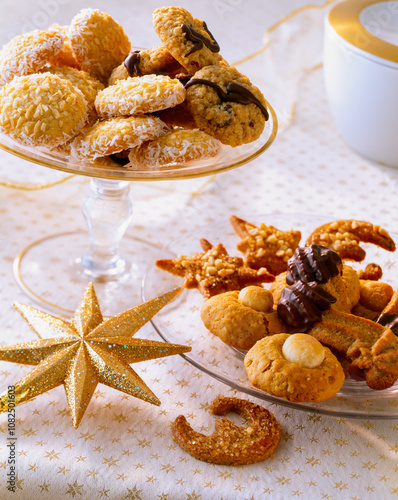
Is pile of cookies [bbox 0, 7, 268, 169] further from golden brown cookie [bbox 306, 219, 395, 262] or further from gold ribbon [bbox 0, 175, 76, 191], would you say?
gold ribbon [bbox 0, 175, 76, 191]

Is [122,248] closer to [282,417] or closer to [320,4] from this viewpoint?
[282,417]

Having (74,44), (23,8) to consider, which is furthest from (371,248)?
(23,8)

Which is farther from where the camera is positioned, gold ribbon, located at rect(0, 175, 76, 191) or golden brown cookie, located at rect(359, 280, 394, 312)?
gold ribbon, located at rect(0, 175, 76, 191)

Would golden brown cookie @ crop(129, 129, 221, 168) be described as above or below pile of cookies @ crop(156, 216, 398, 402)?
above

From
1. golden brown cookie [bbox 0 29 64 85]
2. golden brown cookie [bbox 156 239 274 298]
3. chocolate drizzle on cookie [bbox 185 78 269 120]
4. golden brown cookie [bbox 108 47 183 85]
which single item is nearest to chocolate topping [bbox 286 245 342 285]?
golden brown cookie [bbox 156 239 274 298]

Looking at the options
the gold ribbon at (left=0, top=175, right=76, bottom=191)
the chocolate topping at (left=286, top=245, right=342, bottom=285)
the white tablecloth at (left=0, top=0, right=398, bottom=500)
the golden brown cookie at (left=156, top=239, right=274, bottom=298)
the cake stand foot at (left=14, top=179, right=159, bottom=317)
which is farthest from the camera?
the gold ribbon at (left=0, top=175, right=76, bottom=191)

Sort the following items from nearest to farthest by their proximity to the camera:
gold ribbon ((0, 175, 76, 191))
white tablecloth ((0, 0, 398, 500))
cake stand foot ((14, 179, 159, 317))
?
white tablecloth ((0, 0, 398, 500)), cake stand foot ((14, 179, 159, 317)), gold ribbon ((0, 175, 76, 191))

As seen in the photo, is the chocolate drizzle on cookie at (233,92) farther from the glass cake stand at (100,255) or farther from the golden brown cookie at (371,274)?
the golden brown cookie at (371,274)

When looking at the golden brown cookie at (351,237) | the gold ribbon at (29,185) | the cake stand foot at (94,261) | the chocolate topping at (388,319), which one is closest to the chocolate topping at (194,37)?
the cake stand foot at (94,261)
